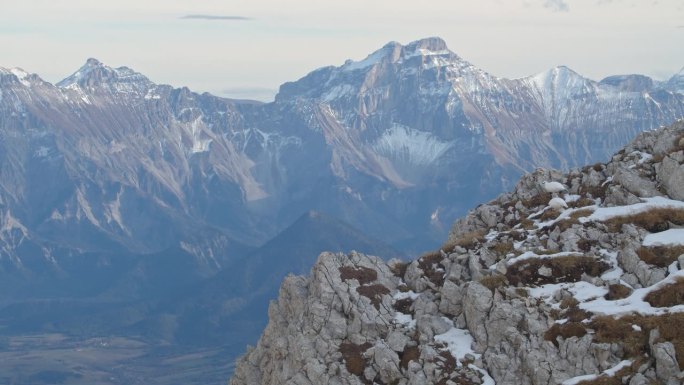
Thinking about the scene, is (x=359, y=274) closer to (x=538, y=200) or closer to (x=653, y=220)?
(x=538, y=200)

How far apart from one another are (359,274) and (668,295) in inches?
1141

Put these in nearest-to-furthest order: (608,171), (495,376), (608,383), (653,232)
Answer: (608,383)
(495,376)
(653,232)
(608,171)

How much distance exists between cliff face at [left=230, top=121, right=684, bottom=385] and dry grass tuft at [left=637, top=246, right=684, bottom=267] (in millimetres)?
148

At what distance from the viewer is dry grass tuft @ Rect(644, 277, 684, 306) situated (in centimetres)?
9006

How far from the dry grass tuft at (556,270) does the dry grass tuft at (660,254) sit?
130 inches

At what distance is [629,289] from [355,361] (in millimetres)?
21675

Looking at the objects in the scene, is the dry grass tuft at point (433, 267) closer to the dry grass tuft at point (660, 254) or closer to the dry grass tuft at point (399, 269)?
the dry grass tuft at point (399, 269)

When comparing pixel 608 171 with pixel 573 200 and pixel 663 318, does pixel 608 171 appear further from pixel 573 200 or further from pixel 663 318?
pixel 663 318

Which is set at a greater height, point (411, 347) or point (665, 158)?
point (665, 158)

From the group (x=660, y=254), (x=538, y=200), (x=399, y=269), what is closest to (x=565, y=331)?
(x=660, y=254)

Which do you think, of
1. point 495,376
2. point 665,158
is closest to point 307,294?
point 495,376

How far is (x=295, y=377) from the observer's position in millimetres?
96812

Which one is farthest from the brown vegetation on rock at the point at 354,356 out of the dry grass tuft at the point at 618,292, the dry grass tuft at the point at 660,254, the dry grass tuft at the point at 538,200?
the dry grass tuft at the point at 538,200

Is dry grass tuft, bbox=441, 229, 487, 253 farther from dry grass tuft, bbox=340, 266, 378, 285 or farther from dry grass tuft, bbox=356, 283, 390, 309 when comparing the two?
dry grass tuft, bbox=356, 283, 390, 309
